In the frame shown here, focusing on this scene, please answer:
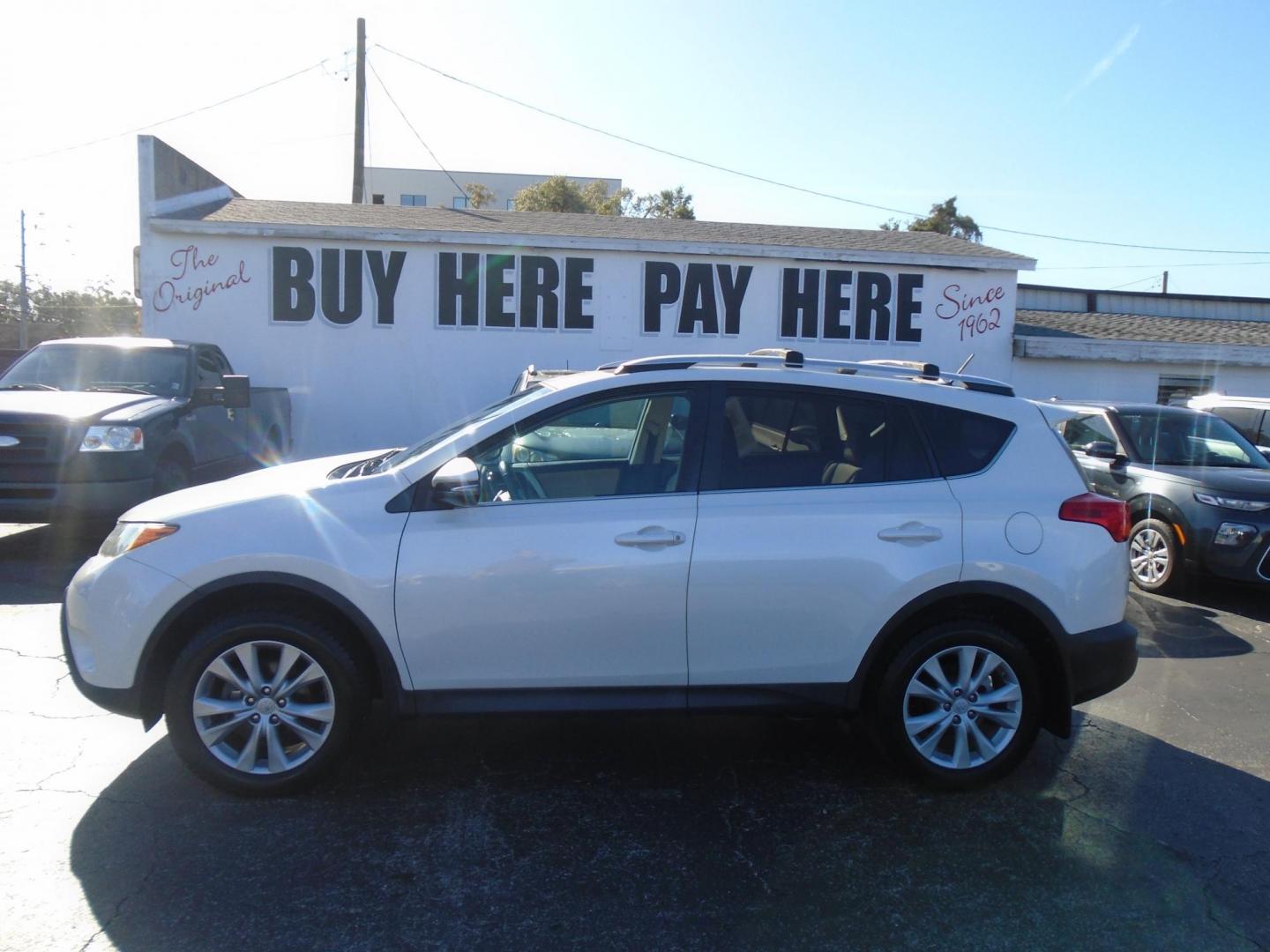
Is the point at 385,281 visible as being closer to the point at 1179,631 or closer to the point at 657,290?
the point at 657,290

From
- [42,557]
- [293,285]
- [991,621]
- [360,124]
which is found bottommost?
[42,557]

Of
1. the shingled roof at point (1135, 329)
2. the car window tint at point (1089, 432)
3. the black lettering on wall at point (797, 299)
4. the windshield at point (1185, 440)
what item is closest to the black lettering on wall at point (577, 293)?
the black lettering on wall at point (797, 299)

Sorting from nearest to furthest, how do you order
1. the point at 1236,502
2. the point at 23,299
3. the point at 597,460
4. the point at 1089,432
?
the point at 597,460 < the point at 1236,502 < the point at 1089,432 < the point at 23,299

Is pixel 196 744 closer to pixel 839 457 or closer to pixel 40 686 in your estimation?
pixel 40 686

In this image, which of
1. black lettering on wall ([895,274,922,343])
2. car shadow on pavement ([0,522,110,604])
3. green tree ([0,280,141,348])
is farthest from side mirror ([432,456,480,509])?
green tree ([0,280,141,348])

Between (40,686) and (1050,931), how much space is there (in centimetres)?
481

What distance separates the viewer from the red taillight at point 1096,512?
161 inches

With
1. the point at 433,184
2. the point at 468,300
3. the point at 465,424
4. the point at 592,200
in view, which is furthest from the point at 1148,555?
the point at 433,184

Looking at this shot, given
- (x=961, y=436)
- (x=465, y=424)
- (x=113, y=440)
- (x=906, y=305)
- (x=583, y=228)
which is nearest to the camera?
(x=961, y=436)

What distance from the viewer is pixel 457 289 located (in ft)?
47.9

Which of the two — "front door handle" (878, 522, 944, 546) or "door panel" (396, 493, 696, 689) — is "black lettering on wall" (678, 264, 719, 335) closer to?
"front door handle" (878, 522, 944, 546)

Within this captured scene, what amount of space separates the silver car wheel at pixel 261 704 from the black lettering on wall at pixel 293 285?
11.4 m

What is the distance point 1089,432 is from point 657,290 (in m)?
7.32

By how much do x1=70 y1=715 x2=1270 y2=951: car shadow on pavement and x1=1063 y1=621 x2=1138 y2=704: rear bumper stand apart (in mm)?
468
